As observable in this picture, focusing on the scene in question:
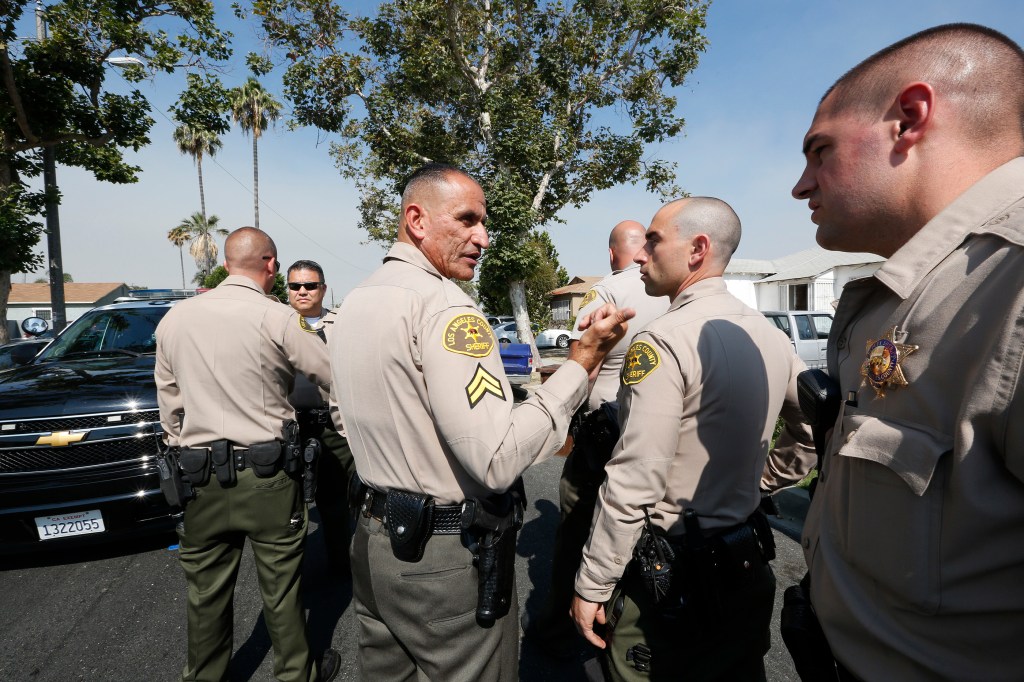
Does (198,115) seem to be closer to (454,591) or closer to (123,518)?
(123,518)

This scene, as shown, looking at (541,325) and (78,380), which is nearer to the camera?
(78,380)

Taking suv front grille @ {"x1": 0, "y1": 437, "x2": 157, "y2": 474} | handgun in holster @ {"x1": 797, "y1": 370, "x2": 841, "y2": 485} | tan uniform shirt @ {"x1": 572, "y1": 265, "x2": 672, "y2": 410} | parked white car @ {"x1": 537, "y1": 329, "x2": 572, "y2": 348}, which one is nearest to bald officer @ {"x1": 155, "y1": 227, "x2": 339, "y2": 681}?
suv front grille @ {"x1": 0, "y1": 437, "x2": 157, "y2": 474}

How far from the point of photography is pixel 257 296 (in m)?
2.70

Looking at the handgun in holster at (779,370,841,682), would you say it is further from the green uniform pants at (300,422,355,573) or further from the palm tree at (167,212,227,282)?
the palm tree at (167,212,227,282)

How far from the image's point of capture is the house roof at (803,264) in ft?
63.6

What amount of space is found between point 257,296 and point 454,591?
6.37ft

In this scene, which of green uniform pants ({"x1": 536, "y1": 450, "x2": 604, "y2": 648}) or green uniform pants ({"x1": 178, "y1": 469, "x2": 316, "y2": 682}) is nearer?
green uniform pants ({"x1": 178, "y1": 469, "x2": 316, "y2": 682})

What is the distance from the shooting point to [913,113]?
0.91 m

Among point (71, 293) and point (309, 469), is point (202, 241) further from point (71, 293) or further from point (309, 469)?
point (309, 469)

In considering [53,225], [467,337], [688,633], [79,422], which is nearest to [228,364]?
[467,337]

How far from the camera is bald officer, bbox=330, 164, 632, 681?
4.78ft

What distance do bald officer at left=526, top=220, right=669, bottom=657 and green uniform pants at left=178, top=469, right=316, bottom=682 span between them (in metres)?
1.27

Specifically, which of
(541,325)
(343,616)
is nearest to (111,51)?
(343,616)

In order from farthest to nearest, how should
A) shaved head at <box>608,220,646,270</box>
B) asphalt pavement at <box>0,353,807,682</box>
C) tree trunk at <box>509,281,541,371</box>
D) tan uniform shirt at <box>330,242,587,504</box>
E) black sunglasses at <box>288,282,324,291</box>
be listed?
tree trunk at <box>509,281,541,371</box>, black sunglasses at <box>288,282,324,291</box>, shaved head at <box>608,220,646,270</box>, asphalt pavement at <box>0,353,807,682</box>, tan uniform shirt at <box>330,242,587,504</box>
